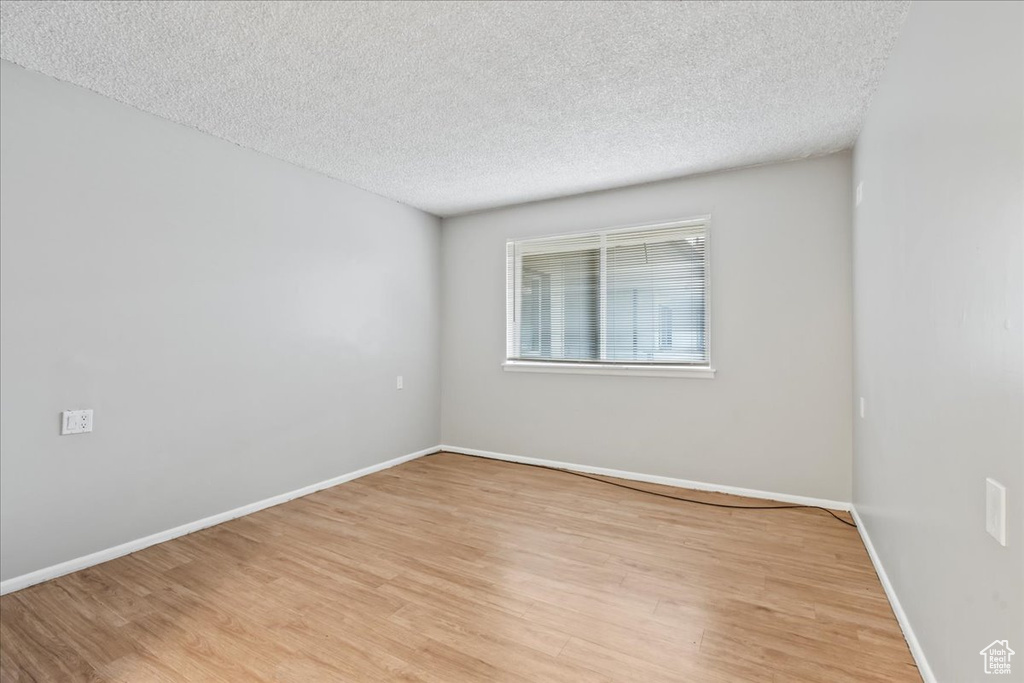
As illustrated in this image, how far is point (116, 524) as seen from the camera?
2.46 metres

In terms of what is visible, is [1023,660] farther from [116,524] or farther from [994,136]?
[116,524]

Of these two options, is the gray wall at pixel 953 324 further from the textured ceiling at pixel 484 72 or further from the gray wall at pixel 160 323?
the gray wall at pixel 160 323

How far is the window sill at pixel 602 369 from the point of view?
11.9 ft

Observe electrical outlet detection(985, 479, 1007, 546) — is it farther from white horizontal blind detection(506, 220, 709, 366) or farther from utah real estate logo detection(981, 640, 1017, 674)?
white horizontal blind detection(506, 220, 709, 366)

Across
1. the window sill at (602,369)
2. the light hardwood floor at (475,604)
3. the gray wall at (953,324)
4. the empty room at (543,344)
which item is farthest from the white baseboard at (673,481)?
the gray wall at (953,324)

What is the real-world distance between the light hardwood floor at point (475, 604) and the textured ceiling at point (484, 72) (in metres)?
2.43

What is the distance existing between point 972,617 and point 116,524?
353cm

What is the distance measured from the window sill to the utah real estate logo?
2.53 meters

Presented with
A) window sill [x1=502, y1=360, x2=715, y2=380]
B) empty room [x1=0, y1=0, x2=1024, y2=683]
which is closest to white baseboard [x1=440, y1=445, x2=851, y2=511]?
empty room [x1=0, y1=0, x2=1024, y2=683]

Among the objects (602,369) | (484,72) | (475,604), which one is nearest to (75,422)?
(475,604)

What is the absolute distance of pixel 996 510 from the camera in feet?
3.51

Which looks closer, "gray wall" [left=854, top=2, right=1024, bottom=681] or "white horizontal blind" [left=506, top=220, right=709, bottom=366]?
"gray wall" [left=854, top=2, right=1024, bottom=681]

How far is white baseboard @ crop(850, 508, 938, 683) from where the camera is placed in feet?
4.99

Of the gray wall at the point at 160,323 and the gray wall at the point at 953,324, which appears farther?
the gray wall at the point at 160,323
